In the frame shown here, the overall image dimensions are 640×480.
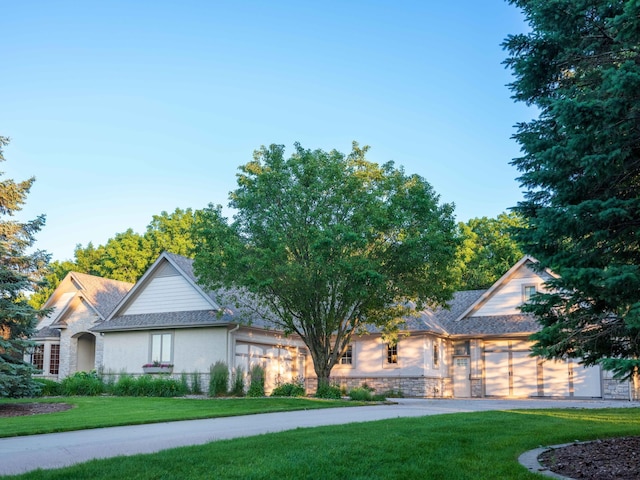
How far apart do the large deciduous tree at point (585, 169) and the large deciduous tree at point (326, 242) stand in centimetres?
1263

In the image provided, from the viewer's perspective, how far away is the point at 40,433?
515 inches

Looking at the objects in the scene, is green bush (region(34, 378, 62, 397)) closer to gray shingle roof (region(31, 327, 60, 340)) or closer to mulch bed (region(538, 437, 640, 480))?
gray shingle roof (region(31, 327, 60, 340))

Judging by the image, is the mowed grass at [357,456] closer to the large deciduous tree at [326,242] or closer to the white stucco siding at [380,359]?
the large deciduous tree at [326,242]

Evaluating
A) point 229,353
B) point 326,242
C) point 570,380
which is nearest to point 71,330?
point 229,353

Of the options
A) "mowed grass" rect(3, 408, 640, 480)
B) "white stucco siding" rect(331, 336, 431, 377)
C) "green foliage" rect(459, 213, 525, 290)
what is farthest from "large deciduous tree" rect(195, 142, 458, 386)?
"green foliage" rect(459, 213, 525, 290)

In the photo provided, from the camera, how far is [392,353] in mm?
32625

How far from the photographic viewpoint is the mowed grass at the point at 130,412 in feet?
46.7

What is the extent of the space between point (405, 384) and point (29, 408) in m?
17.5

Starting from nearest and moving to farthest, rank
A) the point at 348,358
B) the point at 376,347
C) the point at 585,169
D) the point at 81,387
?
1. the point at 585,169
2. the point at 81,387
3. the point at 376,347
4. the point at 348,358

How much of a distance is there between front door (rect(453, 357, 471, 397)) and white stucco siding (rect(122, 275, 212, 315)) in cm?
1319

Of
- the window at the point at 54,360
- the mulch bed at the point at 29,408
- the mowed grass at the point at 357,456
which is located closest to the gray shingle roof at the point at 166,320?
the window at the point at 54,360

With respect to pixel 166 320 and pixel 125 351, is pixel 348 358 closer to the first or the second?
pixel 166 320

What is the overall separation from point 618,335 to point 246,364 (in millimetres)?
21670

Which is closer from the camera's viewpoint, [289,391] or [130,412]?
[130,412]
